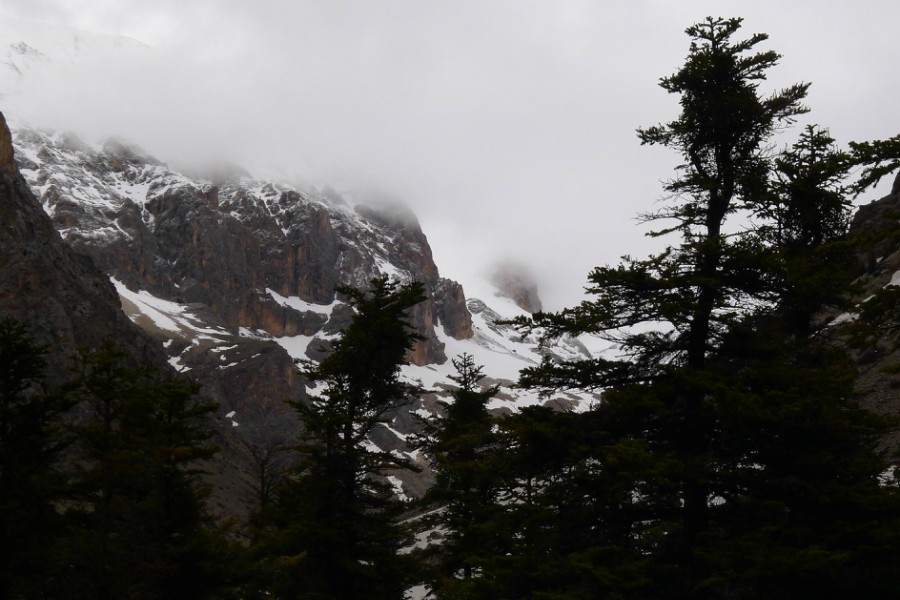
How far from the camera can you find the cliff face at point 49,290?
98.6 m

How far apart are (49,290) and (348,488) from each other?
100 metres

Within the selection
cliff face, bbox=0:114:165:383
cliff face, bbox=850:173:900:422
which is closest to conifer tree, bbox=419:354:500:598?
cliff face, bbox=850:173:900:422

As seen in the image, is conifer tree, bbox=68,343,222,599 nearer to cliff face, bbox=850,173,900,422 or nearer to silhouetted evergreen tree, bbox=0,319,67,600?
silhouetted evergreen tree, bbox=0,319,67,600

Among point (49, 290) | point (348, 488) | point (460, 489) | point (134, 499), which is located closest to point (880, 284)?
point (460, 489)

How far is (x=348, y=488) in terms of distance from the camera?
770 inches

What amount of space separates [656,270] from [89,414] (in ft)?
302

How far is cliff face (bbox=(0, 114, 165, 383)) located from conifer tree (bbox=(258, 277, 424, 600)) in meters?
84.5

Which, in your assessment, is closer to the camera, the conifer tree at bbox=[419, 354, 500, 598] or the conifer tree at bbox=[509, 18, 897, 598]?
the conifer tree at bbox=[509, 18, 897, 598]

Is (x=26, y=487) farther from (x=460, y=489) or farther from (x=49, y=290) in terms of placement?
(x=49, y=290)

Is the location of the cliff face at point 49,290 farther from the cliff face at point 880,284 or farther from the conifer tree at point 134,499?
the cliff face at point 880,284

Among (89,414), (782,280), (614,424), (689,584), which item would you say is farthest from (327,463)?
(89,414)

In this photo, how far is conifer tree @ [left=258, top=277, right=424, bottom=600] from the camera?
732 inches

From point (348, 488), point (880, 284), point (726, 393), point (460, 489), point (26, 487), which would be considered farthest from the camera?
point (880, 284)

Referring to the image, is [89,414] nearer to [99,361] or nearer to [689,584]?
[99,361]
